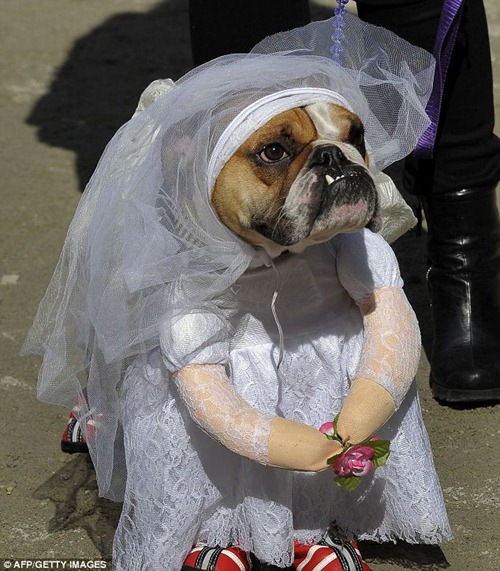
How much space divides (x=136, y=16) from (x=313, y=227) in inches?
141

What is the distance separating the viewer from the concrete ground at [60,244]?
2.20 metres

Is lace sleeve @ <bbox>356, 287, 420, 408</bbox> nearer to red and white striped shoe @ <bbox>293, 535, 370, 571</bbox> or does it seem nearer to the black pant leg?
red and white striped shoe @ <bbox>293, 535, 370, 571</bbox>

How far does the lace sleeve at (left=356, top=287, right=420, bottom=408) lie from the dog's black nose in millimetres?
286

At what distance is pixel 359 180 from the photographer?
180 centimetres

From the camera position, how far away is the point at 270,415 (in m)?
1.95

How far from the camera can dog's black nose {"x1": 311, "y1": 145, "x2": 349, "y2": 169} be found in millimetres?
1797

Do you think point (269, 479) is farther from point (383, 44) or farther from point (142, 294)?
point (383, 44)

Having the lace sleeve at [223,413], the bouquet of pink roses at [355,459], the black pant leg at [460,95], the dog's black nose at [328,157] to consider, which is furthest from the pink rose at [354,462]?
the black pant leg at [460,95]

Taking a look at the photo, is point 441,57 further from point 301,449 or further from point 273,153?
point 301,449

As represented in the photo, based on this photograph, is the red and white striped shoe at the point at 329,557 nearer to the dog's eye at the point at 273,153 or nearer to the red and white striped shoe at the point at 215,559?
the red and white striped shoe at the point at 215,559

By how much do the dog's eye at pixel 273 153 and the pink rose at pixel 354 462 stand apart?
1.59ft

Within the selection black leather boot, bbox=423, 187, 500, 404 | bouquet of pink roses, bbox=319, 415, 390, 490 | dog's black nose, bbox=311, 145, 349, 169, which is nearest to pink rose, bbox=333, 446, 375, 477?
bouquet of pink roses, bbox=319, 415, 390, 490

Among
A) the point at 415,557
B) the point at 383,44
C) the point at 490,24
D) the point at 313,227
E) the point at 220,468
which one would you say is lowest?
the point at 490,24

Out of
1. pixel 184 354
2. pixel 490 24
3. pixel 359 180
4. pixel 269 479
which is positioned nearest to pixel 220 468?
pixel 269 479
